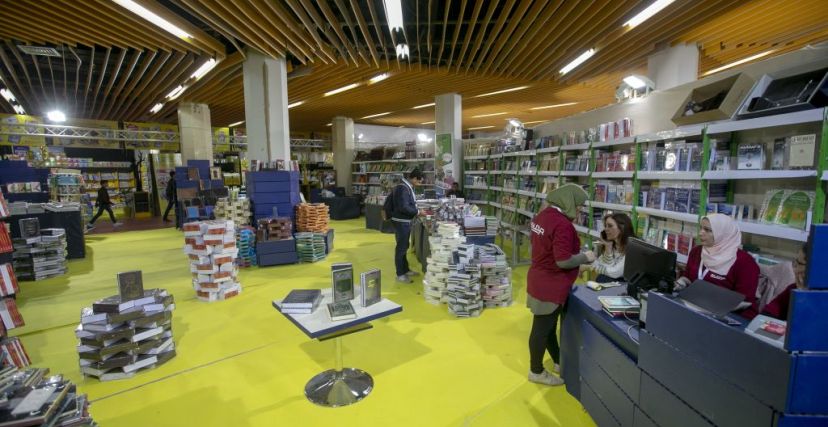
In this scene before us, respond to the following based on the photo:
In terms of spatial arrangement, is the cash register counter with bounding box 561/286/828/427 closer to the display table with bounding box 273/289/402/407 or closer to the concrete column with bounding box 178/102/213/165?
the display table with bounding box 273/289/402/407

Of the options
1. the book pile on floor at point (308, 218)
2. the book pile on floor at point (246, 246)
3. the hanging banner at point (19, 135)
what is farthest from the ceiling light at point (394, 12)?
the hanging banner at point (19, 135)

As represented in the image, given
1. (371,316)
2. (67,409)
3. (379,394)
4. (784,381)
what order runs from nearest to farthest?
(784,381) → (67,409) → (371,316) → (379,394)

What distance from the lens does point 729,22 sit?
21.7 ft

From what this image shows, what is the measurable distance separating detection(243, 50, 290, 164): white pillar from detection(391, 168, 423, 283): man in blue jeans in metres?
3.46

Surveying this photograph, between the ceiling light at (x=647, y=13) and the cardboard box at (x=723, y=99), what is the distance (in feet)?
7.94

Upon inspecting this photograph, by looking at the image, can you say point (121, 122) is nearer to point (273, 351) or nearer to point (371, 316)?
point (273, 351)

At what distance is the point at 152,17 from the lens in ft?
19.3

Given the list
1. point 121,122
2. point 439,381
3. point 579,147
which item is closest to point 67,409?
point 439,381

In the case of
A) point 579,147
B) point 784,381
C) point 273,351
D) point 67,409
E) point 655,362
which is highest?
point 579,147

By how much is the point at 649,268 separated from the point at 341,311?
2203 millimetres

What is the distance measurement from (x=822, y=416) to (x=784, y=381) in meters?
0.19

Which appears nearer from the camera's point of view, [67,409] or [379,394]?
[67,409]

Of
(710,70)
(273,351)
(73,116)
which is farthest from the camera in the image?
(73,116)

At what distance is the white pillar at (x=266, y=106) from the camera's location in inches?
332
